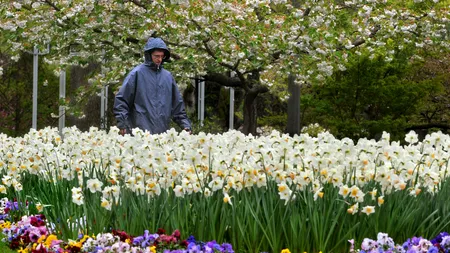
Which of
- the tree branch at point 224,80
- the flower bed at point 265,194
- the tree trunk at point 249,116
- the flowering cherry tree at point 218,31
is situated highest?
the flowering cherry tree at point 218,31

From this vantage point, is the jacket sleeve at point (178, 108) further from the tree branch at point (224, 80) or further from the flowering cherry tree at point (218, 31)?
the tree branch at point (224, 80)

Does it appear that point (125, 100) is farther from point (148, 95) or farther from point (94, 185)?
point (94, 185)

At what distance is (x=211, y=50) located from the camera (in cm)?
1428

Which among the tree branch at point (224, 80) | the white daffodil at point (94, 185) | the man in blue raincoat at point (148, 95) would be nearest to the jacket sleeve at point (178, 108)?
the man in blue raincoat at point (148, 95)

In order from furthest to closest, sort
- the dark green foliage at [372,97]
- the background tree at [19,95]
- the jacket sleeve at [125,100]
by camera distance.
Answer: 1. the background tree at [19,95]
2. the dark green foliage at [372,97]
3. the jacket sleeve at [125,100]

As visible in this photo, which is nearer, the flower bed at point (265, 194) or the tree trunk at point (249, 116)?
the flower bed at point (265, 194)

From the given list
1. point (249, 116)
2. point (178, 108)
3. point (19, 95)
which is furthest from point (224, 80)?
point (19, 95)

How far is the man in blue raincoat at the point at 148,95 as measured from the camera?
8852 mm

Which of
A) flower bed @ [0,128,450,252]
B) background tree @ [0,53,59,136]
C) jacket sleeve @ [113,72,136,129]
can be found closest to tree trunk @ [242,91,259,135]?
jacket sleeve @ [113,72,136,129]

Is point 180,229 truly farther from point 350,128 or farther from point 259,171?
Result: point 350,128

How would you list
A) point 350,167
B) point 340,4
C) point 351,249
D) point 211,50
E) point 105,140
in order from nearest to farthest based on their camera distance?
point 351,249
point 350,167
point 105,140
point 211,50
point 340,4

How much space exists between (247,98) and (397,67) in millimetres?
5257

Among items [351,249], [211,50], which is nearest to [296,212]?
[351,249]

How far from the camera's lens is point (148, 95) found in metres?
8.90
